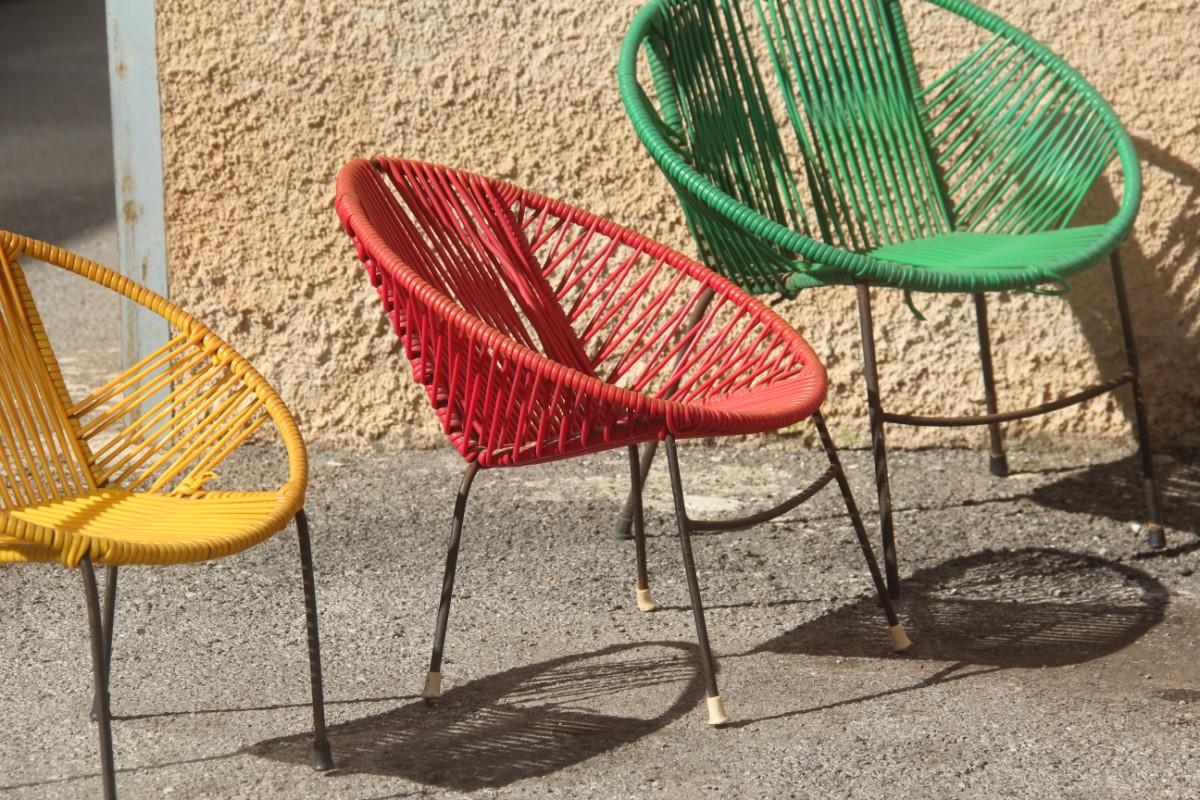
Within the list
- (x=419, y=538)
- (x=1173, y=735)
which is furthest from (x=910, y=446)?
(x=1173, y=735)

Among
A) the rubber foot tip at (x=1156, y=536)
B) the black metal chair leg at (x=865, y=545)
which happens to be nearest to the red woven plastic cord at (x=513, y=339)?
the black metal chair leg at (x=865, y=545)

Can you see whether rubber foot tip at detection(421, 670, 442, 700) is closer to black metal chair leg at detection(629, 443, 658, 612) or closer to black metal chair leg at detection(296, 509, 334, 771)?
black metal chair leg at detection(296, 509, 334, 771)

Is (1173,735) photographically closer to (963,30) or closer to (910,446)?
(910,446)

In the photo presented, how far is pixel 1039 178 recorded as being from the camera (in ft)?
12.4

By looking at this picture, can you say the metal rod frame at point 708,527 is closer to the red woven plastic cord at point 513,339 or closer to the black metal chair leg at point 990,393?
the red woven plastic cord at point 513,339

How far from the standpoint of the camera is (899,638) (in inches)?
121

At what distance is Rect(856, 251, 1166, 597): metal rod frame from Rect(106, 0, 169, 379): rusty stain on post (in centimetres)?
181

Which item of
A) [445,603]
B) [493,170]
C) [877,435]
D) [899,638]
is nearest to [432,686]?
[445,603]

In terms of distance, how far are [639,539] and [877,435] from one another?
51 cm

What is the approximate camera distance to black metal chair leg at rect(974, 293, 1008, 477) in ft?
13.1

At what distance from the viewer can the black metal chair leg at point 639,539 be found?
317 cm

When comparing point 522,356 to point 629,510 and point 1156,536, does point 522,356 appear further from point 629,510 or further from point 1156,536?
point 1156,536

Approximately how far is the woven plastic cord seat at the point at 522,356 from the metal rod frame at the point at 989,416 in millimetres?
206

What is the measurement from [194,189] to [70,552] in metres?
2.18
